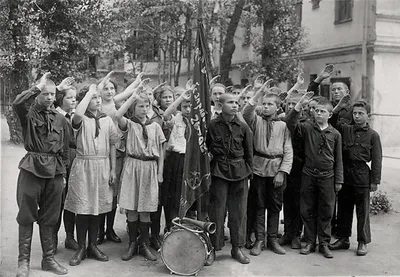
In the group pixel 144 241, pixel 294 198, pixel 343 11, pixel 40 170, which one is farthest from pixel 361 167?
pixel 343 11

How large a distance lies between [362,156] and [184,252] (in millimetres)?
2499

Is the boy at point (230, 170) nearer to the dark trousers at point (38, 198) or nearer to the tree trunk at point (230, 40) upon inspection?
the dark trousers at point (38, 198)

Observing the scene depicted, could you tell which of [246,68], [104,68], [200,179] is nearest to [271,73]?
[246,68]

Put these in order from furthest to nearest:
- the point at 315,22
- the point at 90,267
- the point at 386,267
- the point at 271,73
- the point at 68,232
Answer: the point at 315,22
the point at 271,73
the point at 68,232
the point at 386,267
the point at 90,267

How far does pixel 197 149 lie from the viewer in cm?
488

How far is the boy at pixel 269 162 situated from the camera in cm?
551

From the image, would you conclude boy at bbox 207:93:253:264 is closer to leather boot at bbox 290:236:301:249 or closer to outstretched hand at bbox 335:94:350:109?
leather boot at bbox 290:236:301:249

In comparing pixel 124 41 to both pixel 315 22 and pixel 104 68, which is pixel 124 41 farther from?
pixel 104 68

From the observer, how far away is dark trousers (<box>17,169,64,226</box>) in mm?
4492

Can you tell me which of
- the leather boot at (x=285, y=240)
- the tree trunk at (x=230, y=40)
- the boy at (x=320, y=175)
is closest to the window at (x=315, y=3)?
the tree trunk at (x=230, y=40)

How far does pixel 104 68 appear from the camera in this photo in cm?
3052

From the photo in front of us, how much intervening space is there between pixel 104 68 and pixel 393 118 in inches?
791

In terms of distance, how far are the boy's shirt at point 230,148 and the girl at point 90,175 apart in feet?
3.70

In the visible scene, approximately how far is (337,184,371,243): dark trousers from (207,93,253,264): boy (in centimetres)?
143
